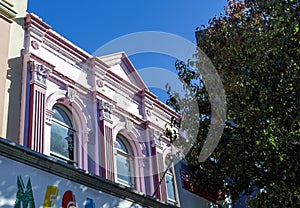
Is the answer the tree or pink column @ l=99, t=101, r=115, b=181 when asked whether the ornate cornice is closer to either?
pink column @ l=99, t=101, r=115, b=181

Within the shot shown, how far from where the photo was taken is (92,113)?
500 inches

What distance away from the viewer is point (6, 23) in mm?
10953

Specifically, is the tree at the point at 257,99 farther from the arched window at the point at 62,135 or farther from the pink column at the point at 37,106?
the pink column at the point at 37,106

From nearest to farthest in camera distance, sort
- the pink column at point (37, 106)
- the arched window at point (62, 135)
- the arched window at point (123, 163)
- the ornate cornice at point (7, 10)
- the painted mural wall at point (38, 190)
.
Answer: the painted mural wall at point (38, 190), the pink column at point (37, 106), the ornate cornice at point (7, 10), the arched window at point (62, 135), the arched window at point (123, 163)

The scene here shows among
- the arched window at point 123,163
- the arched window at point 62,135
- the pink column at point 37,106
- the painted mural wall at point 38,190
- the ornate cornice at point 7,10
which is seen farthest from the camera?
the arched window at point 123,163

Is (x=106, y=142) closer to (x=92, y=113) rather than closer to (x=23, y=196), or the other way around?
(x=92, y=113)

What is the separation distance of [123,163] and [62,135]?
2622mm

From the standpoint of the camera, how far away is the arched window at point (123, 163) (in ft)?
43.1

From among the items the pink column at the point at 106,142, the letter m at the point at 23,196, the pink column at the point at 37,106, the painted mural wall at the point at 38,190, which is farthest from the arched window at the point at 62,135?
the letter m at the point at 23,196

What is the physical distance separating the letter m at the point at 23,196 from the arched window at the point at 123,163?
6298 millimetres

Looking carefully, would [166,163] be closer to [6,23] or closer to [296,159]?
[296,159]

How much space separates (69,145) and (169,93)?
418 centimetres

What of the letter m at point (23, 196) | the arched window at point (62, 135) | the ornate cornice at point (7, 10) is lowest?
the letter m at point (23, 196)

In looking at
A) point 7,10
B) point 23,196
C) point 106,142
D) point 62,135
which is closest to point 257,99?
point 106,142
